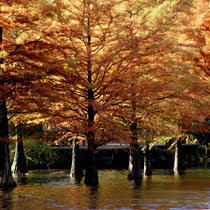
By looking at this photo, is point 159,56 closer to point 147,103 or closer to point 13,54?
point 147,103

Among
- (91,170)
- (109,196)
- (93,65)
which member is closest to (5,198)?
(109,196)

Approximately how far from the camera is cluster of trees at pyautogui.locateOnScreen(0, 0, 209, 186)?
2852cm

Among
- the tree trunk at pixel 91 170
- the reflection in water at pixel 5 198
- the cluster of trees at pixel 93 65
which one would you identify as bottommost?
the reflection in water at pixel 5 198

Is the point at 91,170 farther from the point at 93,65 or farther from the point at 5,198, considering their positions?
the point at 5,198

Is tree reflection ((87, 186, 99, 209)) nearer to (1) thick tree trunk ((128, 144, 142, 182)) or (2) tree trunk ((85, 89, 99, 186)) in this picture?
(2) tree trunk ((85, 89, 99, 186))

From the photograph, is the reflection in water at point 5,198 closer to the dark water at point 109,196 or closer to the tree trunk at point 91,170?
the dark water at point 109,196

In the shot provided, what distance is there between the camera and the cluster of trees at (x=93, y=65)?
28.5 metres

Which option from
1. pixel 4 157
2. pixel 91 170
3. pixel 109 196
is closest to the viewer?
pixel 109 196

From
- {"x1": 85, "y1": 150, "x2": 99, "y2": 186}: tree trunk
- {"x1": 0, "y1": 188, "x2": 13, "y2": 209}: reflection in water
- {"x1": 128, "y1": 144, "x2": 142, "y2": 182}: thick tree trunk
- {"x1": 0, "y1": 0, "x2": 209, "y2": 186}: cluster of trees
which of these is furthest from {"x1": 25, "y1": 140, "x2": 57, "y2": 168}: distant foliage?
{"x1": 0, "y1": 188, "x2": 13, "y2": 209}: reflection in water

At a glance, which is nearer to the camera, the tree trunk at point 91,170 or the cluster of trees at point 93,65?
the cluster of trees at point 93,65

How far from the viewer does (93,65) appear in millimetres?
31359

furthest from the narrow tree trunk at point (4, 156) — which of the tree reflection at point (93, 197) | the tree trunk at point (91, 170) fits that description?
the tree reflection at point (93, 197)

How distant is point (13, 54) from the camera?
28547 mm

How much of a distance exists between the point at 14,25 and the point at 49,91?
14.0 ft
